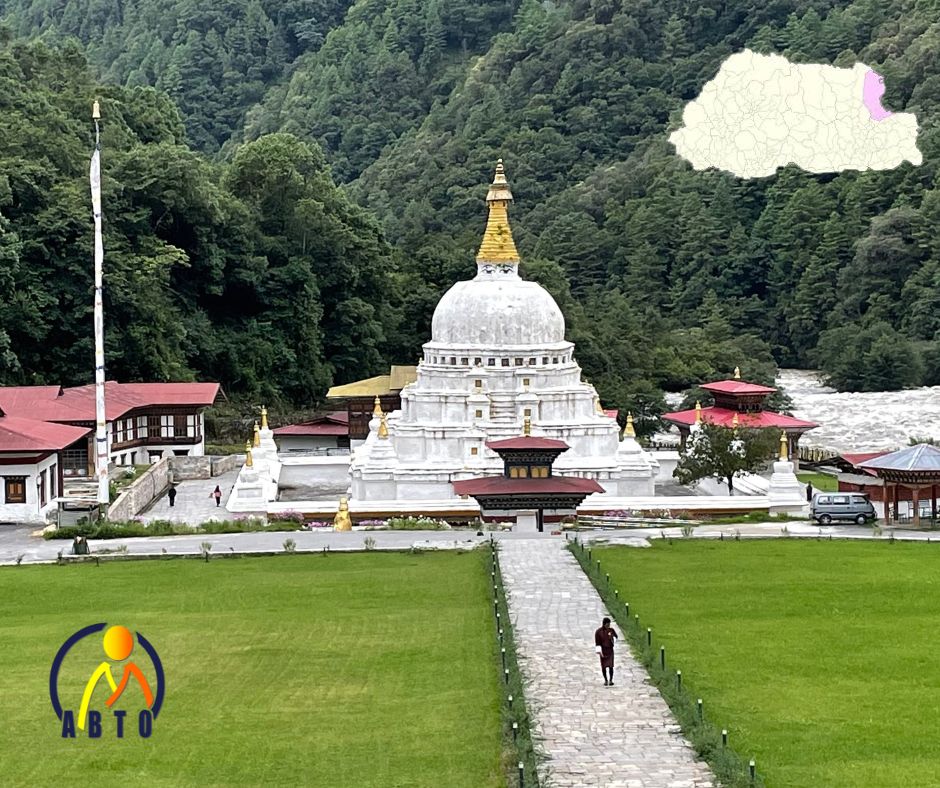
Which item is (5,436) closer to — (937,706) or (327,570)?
(327,570)

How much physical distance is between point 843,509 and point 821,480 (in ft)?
55.0

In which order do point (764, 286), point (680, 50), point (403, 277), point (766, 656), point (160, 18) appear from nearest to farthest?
point (766, 656) < point (403, 277) < point (764, 286) < point (680, 50) < point (160, 18)

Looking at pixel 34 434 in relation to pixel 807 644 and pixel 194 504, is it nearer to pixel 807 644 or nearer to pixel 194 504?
pixel 194 504

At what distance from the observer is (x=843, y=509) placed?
162 ft

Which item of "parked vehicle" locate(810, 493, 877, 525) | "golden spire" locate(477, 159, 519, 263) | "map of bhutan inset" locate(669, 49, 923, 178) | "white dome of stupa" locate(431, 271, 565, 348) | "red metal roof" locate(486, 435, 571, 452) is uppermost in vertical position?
"map of bhutan inset" locate(669, 49, 923, 178)

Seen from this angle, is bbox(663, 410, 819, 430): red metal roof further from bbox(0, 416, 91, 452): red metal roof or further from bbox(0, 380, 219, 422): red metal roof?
bbox(0, 416, 91, 452): red metal roof

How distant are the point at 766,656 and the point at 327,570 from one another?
13.6 meters

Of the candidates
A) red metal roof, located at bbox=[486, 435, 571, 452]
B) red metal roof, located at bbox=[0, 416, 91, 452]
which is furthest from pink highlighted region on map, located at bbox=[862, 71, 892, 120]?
red metal roof, located at bbox=[0, 416, 91, 452]

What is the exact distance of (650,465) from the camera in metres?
58.3

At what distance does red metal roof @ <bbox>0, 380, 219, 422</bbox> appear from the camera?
206ft

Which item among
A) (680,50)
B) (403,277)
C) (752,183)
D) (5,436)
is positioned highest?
(680,50)

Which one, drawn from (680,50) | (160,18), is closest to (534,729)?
(680,50)

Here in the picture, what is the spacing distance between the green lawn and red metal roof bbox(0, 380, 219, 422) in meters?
22.5

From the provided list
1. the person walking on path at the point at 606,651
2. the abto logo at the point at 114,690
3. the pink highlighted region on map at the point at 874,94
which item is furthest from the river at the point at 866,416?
the abto logo at the point at 114,690
